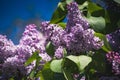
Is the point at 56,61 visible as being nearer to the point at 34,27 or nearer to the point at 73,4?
the point at 73,4

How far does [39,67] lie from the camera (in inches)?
91.8

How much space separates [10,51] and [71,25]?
730 mm

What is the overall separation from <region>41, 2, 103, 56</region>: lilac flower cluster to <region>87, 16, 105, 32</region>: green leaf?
0.44 feet

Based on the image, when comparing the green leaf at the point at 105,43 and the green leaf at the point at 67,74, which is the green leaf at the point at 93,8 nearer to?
the green leaf at the point at 105,43

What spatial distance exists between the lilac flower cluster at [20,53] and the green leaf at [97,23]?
0.44 metres

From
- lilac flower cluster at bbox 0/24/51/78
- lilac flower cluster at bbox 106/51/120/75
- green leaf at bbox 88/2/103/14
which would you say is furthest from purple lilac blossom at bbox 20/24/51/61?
lilac flower cluster at bbox 106/51/120/75

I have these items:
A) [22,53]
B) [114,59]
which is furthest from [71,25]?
[22,53]

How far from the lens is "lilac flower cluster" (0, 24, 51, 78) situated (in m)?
2.29

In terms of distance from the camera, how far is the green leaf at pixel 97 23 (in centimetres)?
192

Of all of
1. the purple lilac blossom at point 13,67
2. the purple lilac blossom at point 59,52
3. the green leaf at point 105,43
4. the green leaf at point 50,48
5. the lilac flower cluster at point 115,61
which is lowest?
the lilac flower cluster at point 115,61

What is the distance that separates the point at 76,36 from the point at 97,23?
0.24 m

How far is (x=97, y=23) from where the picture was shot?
1939 mm

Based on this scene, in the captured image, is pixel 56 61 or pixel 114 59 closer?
pixel 114 59

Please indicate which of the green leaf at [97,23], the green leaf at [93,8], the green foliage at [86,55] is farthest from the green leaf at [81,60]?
the green leaf at [93,8]
